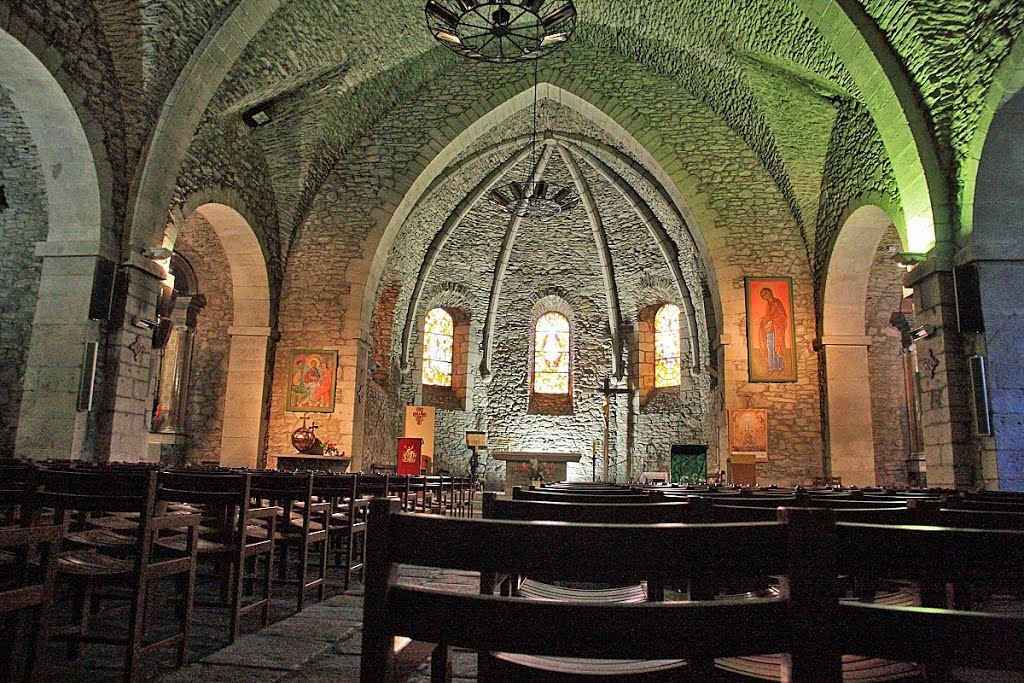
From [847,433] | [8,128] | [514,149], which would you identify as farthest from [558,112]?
[8,128]

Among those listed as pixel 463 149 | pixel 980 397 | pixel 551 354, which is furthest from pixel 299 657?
pixel 551 354

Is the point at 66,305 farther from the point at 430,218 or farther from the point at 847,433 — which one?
the point at 847,433

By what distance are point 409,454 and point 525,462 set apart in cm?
342

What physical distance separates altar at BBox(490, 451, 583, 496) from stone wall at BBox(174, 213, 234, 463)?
6091 millimetres

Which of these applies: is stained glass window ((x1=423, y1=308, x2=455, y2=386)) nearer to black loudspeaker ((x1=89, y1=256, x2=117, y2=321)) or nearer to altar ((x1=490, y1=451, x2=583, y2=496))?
altar ((x1=490, y1=451, x2=583, y2=496))

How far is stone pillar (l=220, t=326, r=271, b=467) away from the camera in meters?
11.9

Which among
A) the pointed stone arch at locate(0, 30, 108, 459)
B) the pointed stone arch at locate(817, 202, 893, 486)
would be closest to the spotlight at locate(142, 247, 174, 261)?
the pointed stone arch at locate(0, 30, 108, 459)

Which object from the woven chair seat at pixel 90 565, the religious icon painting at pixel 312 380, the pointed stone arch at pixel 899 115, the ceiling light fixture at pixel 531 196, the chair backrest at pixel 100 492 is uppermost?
the ceiling light fixture at pixel 531 196

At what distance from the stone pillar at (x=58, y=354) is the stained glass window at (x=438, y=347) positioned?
902cm

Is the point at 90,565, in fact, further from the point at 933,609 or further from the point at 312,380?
the point at 312,380

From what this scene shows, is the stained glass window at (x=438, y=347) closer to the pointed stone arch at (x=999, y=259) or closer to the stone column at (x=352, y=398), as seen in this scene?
the stone column at (x=352, y=398)

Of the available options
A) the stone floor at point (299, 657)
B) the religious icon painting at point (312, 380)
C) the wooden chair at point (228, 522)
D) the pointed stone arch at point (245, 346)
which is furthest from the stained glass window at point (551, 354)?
the wooden chair at point (228, 522)

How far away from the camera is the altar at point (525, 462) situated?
15.6 m

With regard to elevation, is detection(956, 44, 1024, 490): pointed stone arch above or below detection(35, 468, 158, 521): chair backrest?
above
